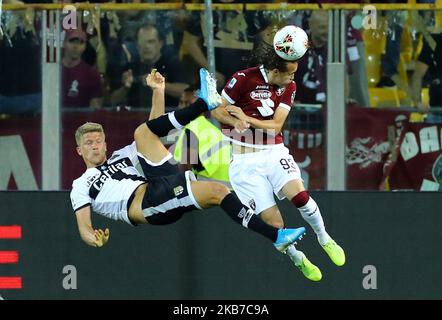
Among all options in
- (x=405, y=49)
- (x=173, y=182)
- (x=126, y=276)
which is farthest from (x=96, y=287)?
(x=405, y=49)

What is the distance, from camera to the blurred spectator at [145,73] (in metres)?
21.3

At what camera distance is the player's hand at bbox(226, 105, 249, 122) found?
19.5m

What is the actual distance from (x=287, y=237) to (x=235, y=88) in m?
1.43

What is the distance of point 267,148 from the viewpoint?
65.7 ft

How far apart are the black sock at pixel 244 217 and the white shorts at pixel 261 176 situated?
63 cm

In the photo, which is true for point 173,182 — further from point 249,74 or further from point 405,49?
point 405,49

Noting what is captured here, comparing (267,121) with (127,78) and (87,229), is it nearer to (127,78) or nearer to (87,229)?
(87,229)

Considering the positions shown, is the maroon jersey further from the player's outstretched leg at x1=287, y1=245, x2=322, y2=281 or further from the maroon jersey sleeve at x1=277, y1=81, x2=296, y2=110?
the player's outstretched leg at x1=287, y1=245, x2=322, y2=281

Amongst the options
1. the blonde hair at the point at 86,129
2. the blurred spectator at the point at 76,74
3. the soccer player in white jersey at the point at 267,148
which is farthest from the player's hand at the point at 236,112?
the blurred spectator at the point at 76,74

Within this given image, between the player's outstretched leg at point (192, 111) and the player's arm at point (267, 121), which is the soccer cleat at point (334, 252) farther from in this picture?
the player's outstretched leg at point (192, 111)

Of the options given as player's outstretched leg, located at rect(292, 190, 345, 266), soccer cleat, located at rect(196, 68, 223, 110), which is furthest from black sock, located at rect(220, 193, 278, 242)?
soccer cleat, located at rect(196, 68, 223, 110)

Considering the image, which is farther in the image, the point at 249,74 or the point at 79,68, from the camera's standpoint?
the point at 79,68

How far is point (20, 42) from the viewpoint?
21.5m

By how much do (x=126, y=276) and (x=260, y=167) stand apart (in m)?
1.68
